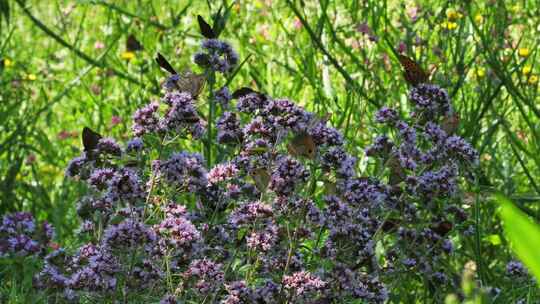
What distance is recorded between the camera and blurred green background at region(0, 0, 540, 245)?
283cm

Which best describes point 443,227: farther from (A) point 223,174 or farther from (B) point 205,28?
(B) point 205,28

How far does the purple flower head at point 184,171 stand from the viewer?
5.64ft

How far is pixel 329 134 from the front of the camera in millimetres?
1778

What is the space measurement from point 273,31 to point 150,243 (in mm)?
2889

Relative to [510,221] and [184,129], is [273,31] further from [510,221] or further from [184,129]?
[510,221]

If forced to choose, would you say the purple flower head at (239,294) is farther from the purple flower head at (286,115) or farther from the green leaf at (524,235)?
the green leaf at (524,235)

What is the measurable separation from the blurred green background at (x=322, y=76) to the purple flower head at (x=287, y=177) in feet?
1.68

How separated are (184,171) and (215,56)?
339 millimetres

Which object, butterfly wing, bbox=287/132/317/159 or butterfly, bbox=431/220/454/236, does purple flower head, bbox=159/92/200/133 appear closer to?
butterfly wing, bbox=287/132/317/159

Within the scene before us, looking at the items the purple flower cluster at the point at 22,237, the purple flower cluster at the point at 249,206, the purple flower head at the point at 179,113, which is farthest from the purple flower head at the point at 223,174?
the purple flower cluster at the point at 22,237

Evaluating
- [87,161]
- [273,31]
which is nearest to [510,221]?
[87,161]

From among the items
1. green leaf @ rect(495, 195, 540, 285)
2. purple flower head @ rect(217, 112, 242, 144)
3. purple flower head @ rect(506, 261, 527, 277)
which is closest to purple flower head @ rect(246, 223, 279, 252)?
purple flower head @ rect(217, 112, 242, 144)

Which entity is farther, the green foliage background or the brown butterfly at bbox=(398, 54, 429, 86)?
the green foliage background

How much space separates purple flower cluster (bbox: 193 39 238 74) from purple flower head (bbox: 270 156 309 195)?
0.33 m
